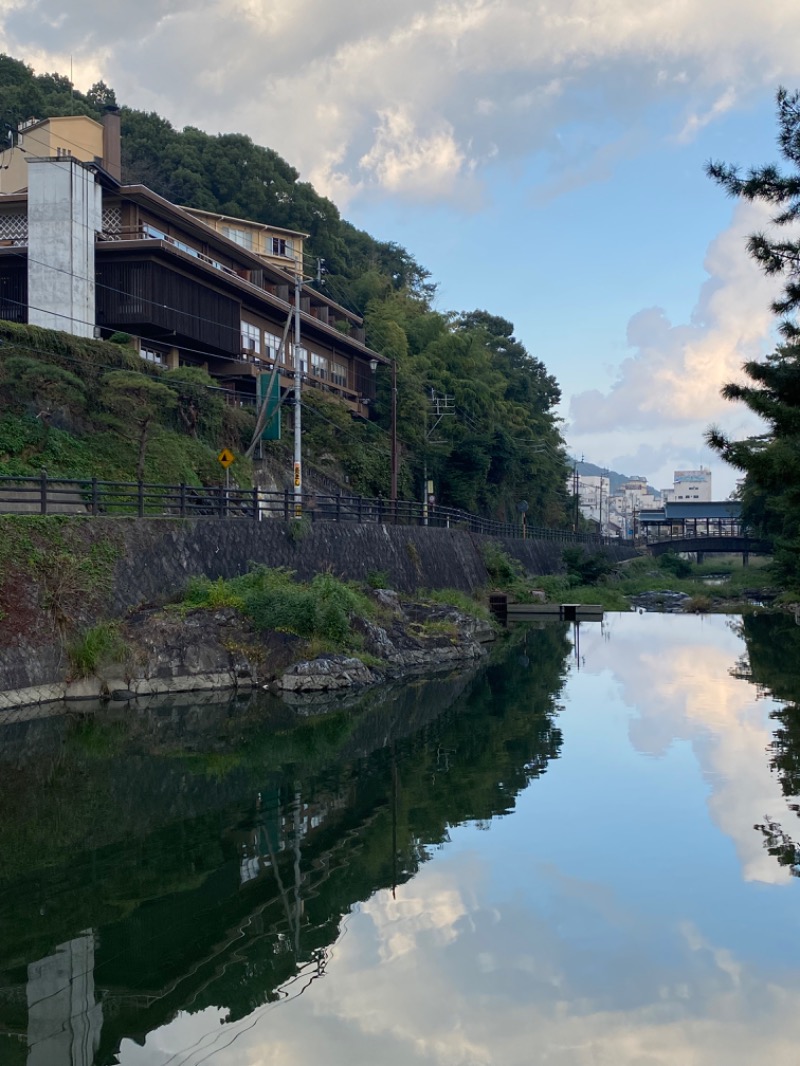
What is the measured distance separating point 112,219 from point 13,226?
4.44 m

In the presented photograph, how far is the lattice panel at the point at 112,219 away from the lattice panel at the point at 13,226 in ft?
11.3

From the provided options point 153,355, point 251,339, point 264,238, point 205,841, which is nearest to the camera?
point 205,841

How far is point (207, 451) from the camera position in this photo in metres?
42.2

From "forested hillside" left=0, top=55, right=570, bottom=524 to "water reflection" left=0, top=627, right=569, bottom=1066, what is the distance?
40.3 metres

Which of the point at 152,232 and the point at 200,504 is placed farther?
the point at 152,232

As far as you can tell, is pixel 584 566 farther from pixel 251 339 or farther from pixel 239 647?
pixel 239 647

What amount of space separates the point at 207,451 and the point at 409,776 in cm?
2703

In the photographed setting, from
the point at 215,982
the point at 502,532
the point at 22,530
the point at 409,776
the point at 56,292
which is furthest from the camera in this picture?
the point at 502,532

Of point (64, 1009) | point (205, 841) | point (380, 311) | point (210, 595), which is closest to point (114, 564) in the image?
point (210, 595)

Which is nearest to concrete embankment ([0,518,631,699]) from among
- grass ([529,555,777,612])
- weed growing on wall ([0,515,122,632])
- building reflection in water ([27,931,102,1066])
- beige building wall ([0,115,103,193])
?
weed growing on wall ([0,515,122,632])

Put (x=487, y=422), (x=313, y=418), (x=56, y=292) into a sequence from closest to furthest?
1. (x=56, y=292)
2. (x=313, y=418)
3. (x=487, y=422)

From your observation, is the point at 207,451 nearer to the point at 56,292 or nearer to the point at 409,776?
the point at 56,292

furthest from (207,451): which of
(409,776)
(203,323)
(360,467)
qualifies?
(409,776)

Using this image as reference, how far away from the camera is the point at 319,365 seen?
61.2m
